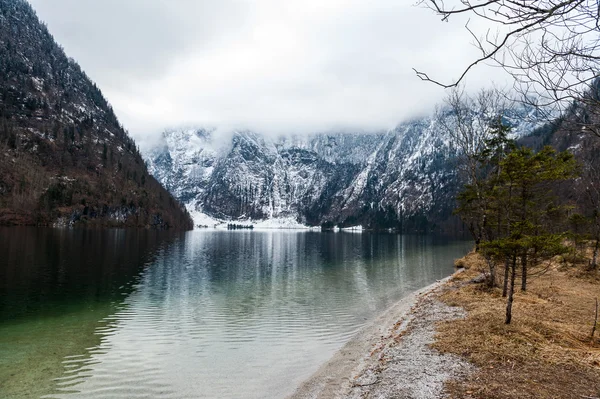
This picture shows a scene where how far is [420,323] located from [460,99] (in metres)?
20.5

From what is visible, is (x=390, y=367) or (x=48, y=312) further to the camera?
(x=48, y=312)

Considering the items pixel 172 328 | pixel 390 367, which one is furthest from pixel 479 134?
pixel 172 328

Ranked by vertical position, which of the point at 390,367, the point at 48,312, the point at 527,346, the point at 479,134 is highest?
the point at 479,134

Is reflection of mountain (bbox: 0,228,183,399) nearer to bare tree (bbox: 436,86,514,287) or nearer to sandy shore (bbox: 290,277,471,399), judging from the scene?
sandy shore (bbox: 290,277,471,399)

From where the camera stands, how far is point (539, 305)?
20.5 meters

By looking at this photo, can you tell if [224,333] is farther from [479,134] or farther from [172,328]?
[479,134]

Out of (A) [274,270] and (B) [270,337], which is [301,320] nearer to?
(B) [270,337]

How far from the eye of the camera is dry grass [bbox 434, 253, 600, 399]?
30.3 feet

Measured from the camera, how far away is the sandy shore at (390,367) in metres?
10.4

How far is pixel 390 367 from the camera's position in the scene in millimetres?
12359

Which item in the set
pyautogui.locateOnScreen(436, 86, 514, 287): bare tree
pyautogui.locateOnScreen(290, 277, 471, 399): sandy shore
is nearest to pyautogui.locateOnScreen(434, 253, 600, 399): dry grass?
pyautogui.locateOnScreen(290, 277, 471, 399): sandy shore

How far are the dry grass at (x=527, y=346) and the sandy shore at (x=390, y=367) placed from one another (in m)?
0.68

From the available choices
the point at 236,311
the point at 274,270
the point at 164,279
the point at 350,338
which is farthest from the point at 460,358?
the point at 274,270

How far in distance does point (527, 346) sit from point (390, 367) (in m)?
5.03
